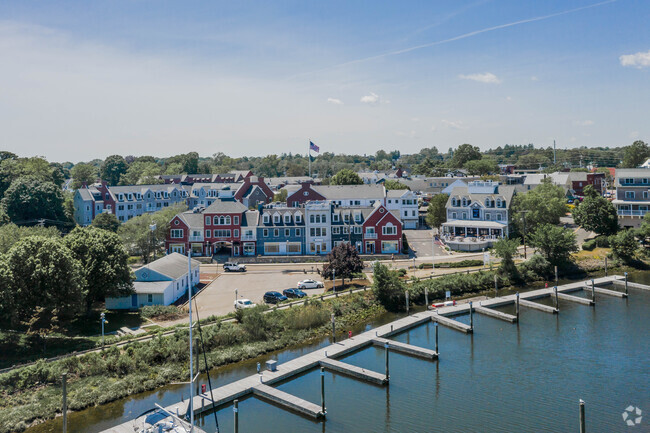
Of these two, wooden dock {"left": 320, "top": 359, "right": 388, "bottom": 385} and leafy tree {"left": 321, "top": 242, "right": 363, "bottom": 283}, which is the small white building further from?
wooden dock {"left": 320, "top": 359, "right": 388, "bottom": 385}

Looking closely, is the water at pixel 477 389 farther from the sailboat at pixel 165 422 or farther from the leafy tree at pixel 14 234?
the leafy tree at pixel 14 234

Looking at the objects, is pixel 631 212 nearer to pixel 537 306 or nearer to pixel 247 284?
pixel 537 306

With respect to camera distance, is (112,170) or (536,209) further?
(112,170)

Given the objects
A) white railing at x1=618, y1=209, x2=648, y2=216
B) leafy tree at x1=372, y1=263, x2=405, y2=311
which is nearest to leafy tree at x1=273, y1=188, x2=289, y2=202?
leafy tree at x1=372, y1=263, x2=405, y2=311

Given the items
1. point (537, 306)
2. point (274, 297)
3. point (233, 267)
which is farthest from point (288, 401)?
point (233, 267)

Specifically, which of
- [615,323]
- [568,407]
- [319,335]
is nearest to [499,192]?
[615,323]
